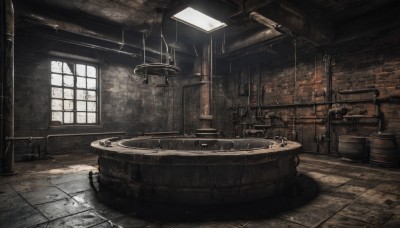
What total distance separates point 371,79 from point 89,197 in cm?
769

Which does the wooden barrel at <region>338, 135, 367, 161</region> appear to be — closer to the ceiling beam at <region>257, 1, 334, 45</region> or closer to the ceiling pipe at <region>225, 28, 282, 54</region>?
the ceiling beam at <region>257, 1, 334, 45</region>

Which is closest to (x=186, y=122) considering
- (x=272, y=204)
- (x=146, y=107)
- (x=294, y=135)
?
(x=146, y=107)

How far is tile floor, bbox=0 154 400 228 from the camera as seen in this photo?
245cm

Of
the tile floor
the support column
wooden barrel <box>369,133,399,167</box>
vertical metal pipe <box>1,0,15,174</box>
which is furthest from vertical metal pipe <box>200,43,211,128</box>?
vertical metal pipe <box>1,0,15,174</box>

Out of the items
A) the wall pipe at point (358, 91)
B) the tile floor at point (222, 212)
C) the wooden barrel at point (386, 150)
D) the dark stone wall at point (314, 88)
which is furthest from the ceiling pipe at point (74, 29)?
the wooden barrel at point (386, 150)

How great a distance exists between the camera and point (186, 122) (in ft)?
34.5

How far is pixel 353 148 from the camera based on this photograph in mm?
6082

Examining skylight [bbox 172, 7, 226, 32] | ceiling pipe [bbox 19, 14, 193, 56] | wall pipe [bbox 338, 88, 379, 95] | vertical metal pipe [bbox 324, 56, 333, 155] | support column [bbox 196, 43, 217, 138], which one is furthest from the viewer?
support column [bbox 196, 43, 217, 138]

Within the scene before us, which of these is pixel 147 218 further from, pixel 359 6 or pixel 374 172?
pixel 359 6

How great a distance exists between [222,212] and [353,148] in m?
5.16

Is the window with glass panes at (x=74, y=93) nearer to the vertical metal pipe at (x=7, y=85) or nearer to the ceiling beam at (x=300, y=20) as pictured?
the vertical metal pipe at (x=7, y=85)

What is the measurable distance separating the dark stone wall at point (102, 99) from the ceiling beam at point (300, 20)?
570 centimetres

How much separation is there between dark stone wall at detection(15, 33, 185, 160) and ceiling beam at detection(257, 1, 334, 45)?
570 cm

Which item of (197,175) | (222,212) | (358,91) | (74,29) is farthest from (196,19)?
(358,91)
